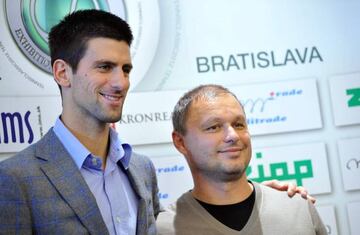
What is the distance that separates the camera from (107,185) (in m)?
1.56

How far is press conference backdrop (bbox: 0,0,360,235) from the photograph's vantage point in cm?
269

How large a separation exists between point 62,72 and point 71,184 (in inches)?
14.7

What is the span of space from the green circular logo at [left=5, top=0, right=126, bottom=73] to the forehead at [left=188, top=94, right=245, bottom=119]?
41.7 inches

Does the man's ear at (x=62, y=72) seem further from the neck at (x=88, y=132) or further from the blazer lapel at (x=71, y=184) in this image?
the blazer lapel at (x=71, y=184)

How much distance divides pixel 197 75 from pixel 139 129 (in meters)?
0.44

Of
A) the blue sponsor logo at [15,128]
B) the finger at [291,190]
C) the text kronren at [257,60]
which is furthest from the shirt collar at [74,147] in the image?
the text kronren at [257,60]

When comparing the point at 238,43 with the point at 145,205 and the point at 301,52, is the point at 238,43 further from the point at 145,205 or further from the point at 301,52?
the point at 145,205

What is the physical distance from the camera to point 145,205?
160 cm

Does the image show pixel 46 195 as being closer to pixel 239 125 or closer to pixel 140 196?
pixel 140 196

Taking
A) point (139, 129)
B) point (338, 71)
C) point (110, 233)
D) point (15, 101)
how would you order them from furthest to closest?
point (338, 71) < point (139, 129) < point (15, 101) < point (110, 233)

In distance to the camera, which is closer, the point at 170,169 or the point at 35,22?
the point at 35,22

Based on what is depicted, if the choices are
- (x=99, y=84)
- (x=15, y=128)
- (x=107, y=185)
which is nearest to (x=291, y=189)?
(x=107, y=185)

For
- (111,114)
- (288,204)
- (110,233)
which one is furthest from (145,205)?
(288,204)

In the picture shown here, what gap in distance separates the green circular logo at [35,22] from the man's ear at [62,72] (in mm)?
1019
